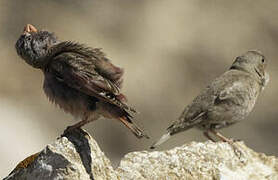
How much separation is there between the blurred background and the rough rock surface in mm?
7191

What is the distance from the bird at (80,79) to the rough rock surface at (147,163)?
0.32 metres

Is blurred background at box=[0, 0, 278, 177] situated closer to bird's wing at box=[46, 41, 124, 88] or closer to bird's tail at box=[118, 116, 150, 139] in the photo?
bird's wing at box=[46, 41, 124, 88]

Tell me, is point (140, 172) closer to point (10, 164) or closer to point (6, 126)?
point (10, 164)

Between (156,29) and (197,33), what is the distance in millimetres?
958

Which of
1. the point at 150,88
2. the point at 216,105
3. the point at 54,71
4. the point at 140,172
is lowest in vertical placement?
the point at 140,172

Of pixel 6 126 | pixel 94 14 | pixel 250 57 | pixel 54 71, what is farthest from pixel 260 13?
pixel 54 71

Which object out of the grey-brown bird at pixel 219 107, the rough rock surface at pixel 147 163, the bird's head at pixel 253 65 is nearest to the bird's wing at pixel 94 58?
the rough rock surface at pixel 147 163

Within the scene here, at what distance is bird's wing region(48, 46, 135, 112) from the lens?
8.04m

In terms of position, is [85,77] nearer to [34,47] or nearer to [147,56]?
[34,47]

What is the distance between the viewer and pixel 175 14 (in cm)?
2112

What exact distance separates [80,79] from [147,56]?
11.3 meters

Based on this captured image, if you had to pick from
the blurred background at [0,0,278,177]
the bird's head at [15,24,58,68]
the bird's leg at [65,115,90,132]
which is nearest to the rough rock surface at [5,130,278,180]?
the bird's leg at [65,115,90,132]

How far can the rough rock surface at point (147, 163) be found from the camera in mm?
7473

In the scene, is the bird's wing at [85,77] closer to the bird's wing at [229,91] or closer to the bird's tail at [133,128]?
the bird's tail at [133,128]
